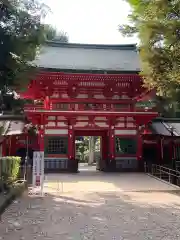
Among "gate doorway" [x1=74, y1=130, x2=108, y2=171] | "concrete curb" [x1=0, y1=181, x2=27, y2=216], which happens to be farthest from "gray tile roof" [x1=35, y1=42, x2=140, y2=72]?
"concrete curb" [x1=0, y1=181, x2=27, y2=216]

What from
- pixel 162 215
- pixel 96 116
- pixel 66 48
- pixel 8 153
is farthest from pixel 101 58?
pixel 162 215

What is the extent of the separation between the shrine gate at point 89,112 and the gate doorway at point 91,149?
66 cm

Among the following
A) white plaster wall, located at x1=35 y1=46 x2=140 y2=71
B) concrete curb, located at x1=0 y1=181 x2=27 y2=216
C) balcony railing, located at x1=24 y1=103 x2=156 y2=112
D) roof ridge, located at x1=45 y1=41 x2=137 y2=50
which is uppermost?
roof ridge, located at x1=45 y1=41 x2=137 y2=50

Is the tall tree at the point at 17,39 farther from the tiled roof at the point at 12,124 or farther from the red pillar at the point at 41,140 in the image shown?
the tiled roof at the point at 12,124

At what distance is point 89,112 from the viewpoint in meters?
18.2

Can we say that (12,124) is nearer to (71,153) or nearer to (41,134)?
(41,134)

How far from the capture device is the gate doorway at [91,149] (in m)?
20.9

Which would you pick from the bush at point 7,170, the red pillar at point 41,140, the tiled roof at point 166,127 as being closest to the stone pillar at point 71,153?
the red pillar at point 41,140

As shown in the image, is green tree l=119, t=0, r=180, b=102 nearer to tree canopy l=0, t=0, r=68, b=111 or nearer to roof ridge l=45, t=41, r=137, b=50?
tree canopy l=0, t=0, r=68, b=111

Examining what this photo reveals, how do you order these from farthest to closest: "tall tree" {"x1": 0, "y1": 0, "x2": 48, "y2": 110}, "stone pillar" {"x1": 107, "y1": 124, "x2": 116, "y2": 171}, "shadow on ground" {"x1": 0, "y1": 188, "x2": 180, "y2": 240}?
1. "stone pillar" {"x1": 107, "y1": 124, "x2": 116, "y2": 171}
2. "tall tree" {"x1": 0, "y1": 0, "x2": 48, "y2": 110}
3. "shadow on ground" {"x1": 0, "y1": 188, "x2": 180, "y2": 240}

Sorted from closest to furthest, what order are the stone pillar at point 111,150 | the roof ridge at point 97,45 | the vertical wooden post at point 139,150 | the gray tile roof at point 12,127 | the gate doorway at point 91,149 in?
1. the stone pillar at point 111,150
2. the vertical wooden post at point 139,150
3. the gray tile roof at point 12,127
4. the gate doorway at point 91,149
5. the roof ridge at point 97,45

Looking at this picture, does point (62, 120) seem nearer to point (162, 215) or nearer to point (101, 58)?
point (101, 58)

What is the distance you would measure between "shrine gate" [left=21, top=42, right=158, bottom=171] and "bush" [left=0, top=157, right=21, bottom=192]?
5.29m

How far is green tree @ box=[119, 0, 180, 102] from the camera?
7.86 metres
